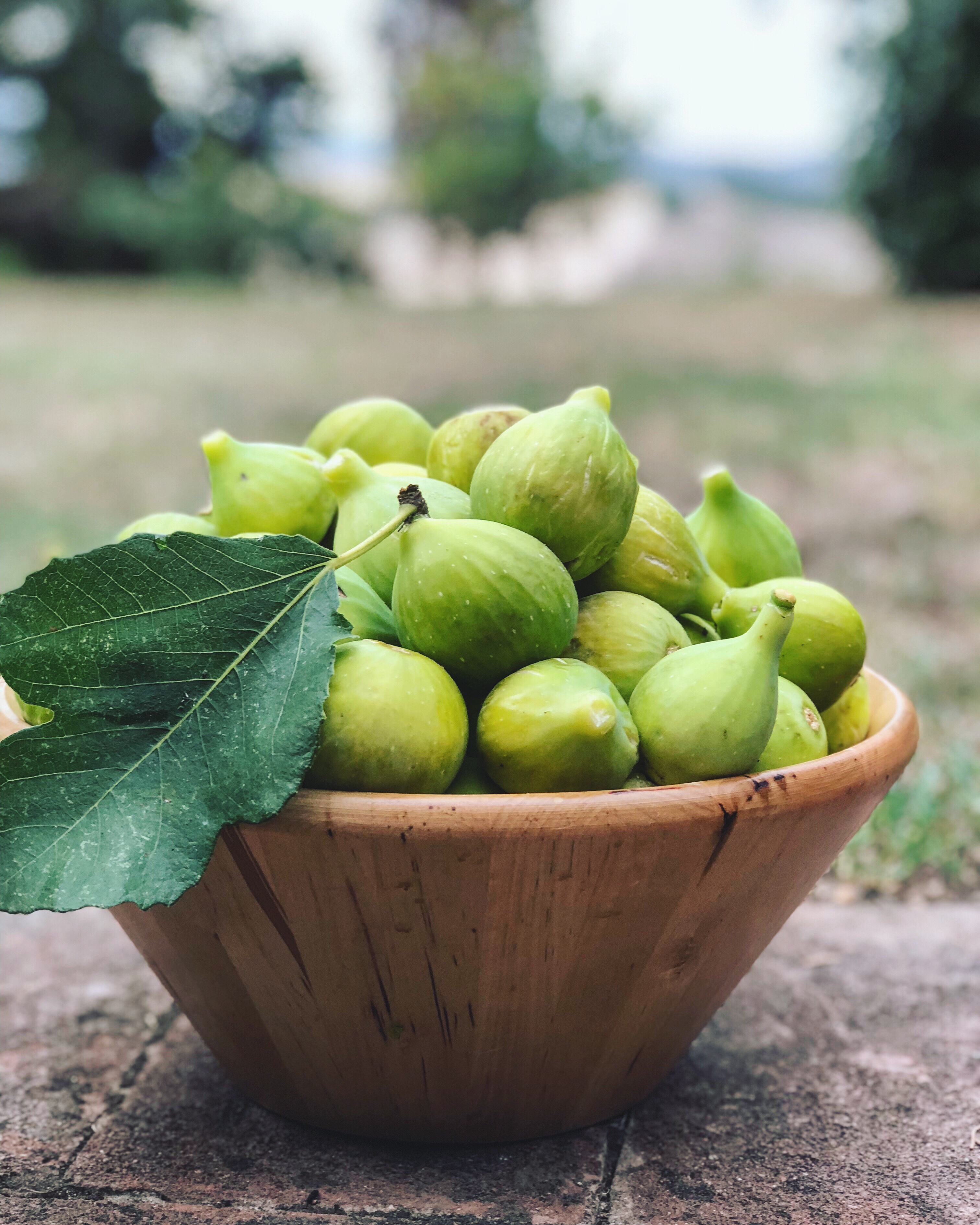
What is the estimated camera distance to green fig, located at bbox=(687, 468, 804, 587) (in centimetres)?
134

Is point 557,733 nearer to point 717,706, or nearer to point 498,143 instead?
point 717,706

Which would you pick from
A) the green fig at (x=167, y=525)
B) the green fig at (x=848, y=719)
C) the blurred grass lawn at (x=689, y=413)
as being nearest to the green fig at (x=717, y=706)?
the green fig at (x=848, y=719)

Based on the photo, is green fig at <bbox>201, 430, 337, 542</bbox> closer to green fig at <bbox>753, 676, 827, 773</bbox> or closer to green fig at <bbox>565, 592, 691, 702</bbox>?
green fig at <bbox>565, 592, 691, 702</bbox>

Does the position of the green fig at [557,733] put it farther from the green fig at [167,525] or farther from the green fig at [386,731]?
the green fig at [167,525]

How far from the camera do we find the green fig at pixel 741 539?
1345mm

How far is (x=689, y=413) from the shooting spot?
5473 mm

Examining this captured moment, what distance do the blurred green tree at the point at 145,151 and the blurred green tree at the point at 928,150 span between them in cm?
944

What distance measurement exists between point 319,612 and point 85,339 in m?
7.45

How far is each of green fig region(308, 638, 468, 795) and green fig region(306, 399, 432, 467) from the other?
0.51 metres

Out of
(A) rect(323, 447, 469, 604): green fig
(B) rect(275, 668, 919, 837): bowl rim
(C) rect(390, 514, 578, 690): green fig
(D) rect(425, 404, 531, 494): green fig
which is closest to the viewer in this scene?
(B) rect(275, 668, 919, 837): bowl rim

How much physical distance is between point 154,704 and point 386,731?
0.23 meters

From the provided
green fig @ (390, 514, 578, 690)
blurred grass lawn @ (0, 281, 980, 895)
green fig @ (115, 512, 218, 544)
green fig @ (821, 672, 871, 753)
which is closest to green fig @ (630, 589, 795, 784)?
green fig @ (390, 514, 578, 690)

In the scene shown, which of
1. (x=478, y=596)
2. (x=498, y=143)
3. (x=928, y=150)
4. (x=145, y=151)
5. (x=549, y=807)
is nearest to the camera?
(x=549, y=807)

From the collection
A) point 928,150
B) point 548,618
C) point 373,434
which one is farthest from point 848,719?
point 928,150
